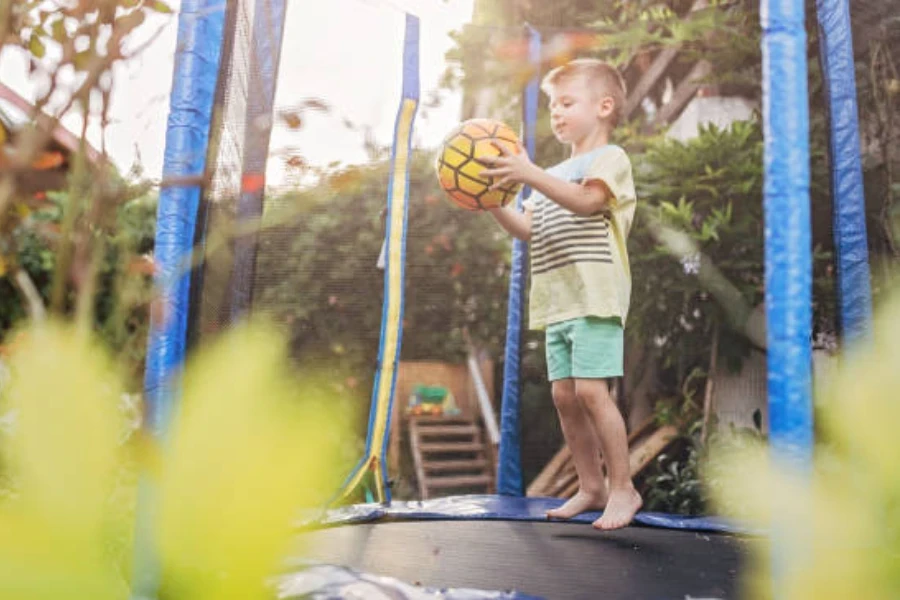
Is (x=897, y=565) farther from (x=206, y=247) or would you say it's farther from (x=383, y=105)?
(x=383, y=105)

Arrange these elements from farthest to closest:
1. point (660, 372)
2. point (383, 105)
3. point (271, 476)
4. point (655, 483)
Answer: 1. point (660, 372)
2. point (655, 483)
3. point (383, 105)
4. point (271, 476)

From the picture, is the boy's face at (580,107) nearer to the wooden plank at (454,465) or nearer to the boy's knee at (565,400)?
→ the boy's knee at (565,400)

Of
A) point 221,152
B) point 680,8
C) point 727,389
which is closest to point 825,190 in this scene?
point 727,389

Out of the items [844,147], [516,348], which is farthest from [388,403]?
[844,147]

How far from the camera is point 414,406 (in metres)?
3.97

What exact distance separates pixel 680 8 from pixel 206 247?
96.7 inches

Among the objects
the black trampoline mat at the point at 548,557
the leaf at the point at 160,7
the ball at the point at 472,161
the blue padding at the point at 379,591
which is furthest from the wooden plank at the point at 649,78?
the leaf at the point at 160,7

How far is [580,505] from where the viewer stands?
2.22 meters

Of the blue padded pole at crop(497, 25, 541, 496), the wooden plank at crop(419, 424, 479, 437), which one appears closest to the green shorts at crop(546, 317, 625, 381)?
the blue padded pole at crop(497, 25, 541, 496)

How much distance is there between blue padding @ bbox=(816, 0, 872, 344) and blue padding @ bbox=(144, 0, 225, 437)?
61.6 inches

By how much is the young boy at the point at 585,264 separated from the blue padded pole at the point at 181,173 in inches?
25.1

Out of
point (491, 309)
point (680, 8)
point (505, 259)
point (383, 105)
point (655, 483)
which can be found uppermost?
point (680, 8)

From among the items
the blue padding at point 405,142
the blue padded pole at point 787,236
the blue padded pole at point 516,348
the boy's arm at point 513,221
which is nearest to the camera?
the blue padded pole at point 787,236

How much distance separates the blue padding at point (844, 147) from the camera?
2166 mm
